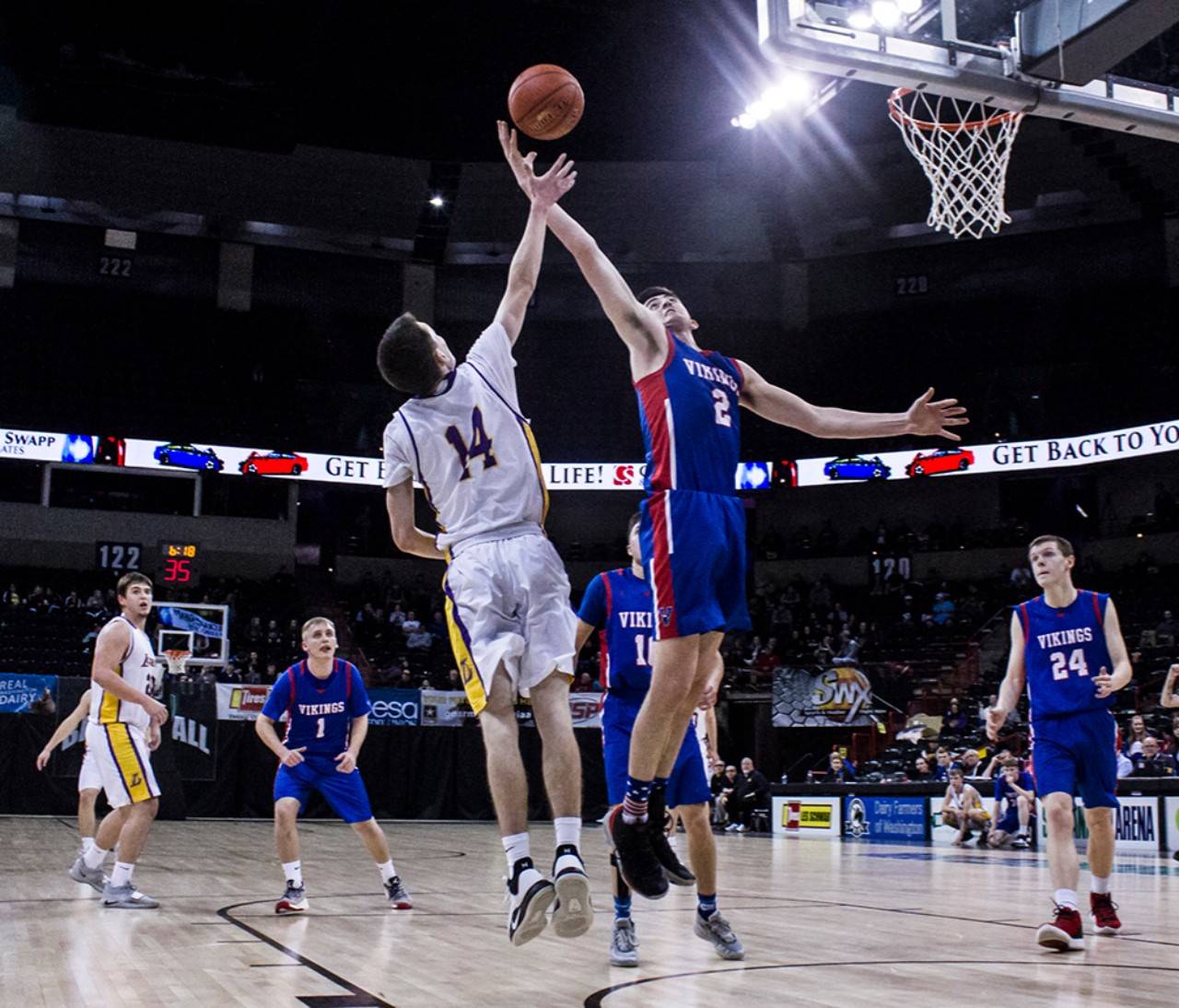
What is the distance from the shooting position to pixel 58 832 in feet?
54.2

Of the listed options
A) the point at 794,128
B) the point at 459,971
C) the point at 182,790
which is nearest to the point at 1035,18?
the point at 459,971

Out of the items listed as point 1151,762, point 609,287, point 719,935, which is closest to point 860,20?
point 609,287

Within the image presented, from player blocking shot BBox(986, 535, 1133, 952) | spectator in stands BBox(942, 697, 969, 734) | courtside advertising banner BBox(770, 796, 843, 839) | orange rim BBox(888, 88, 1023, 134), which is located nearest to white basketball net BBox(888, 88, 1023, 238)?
orange rim BBox(888, 88, 1023, 134)

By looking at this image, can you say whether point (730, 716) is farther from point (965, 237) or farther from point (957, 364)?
point (965, 237)

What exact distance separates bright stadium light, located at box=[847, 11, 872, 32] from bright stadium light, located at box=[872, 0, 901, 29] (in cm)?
5

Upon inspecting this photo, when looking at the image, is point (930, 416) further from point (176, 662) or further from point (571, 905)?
point (176, 662)

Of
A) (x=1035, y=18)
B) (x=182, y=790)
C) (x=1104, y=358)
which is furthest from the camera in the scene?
(x=1104, y=358)

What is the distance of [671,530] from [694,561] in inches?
6.4

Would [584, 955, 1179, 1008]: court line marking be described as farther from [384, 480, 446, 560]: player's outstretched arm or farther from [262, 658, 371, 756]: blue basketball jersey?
[262, 658, 371, 756]: blue basketball jersey

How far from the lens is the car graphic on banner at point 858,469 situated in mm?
31203

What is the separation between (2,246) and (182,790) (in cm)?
1597

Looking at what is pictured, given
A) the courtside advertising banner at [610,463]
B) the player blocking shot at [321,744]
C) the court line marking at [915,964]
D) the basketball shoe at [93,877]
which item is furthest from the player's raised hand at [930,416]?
the courtside advertising banner at [610,463]

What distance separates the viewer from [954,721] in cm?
2356

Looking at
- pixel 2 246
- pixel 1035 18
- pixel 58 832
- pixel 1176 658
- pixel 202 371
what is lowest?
pixel 58 832
